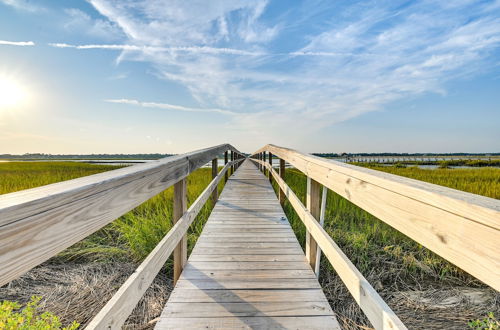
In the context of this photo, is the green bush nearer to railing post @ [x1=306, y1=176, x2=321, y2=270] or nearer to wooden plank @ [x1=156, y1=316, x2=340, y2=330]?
wooden plank @ [x1=156, y1=316, x2=340, y2=330]

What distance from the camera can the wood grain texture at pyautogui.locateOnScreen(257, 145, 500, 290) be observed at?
1.99 ft

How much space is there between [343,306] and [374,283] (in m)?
0.64

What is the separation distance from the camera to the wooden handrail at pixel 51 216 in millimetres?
601

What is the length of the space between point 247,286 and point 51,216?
155cm

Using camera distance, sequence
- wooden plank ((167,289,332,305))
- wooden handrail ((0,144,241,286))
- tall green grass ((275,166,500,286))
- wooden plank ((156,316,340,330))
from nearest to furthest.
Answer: wooden handrail ((0,144,241,286))
wooden plank ((156,316,340,330))
wooden plank ((167,289,332,305))
tall green grass ((275,166,500,286))

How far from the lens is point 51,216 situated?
2.36 ft

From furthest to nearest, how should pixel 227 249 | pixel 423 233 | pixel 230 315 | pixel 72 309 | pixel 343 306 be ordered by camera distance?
pixel 227 249 < pixel 343 306 < pixel 72 309 < pixel 230 315 < pixel 423 233

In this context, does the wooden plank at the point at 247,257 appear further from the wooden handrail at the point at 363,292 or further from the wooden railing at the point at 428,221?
the wooden railing at the point at 428,221

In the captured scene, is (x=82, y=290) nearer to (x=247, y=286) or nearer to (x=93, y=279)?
(x=93, y=279)

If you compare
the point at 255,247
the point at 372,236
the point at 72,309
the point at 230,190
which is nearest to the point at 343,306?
the point at 255,247

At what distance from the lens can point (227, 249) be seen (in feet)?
8.61

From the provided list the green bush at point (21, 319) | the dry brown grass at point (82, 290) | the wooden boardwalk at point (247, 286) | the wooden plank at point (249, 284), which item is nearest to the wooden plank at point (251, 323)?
the wooden boardwalk at point (247, 286)

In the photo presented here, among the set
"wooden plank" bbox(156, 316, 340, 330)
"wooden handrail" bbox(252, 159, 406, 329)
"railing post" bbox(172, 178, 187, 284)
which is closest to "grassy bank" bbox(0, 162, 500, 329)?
"railing post" bbox(172, 178, 187, 284)

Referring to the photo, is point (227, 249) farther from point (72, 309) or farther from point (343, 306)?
point (72, 309)
